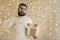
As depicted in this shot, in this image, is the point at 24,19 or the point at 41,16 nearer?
the point at 24,19

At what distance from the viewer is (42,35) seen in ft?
9.43

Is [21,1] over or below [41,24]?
Answer: over

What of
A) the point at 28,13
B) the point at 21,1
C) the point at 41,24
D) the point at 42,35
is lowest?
the point at 42,35

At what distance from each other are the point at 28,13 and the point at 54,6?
50cm

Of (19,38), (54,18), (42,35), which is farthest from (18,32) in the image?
(54,18)

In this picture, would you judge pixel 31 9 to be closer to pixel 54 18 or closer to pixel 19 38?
pixel 54 18

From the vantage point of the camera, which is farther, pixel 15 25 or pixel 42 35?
pixel 42 35

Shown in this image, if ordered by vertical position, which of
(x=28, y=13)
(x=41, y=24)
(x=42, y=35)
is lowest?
(x=42, y=35)

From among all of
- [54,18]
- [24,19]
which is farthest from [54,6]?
[24,19]

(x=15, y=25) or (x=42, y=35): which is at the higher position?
(x=15, y=25)

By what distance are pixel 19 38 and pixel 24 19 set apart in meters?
0.29

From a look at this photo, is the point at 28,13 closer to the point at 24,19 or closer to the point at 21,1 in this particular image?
Result: the point at 21,1

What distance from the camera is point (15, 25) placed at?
7.51 feet

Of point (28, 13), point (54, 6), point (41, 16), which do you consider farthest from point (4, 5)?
point (54, 6)
